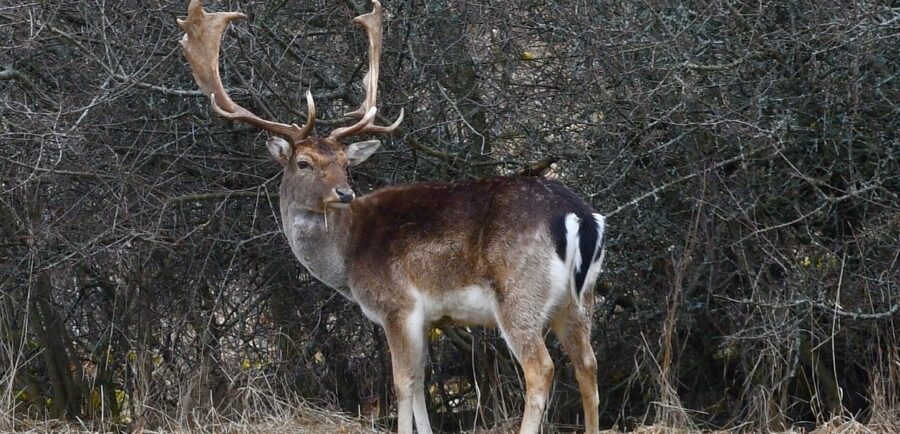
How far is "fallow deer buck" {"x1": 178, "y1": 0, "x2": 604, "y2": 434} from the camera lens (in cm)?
677

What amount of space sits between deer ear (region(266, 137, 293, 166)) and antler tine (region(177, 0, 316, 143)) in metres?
0.05

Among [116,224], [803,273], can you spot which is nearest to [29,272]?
[116,224]

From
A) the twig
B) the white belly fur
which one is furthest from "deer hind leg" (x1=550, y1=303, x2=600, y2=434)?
the twig

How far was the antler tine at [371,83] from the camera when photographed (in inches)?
290

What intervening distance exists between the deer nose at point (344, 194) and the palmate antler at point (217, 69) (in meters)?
0.41

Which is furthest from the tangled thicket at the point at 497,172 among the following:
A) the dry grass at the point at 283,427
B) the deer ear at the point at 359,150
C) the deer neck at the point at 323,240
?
the deer neck at the point at 323,240

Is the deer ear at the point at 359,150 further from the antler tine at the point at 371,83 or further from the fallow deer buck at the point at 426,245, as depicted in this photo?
the antler tine at the point at 371,83

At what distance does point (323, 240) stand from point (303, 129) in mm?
669

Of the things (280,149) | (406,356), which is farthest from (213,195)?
(406,356)

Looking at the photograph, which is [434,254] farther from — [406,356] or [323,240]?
[323,240]

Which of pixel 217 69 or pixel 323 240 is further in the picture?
pixel 323 240

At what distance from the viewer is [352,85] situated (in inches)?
327

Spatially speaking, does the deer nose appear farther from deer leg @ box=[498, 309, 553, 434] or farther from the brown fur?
deer leg @ box=[498, 309, 553, 434]

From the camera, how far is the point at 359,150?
7.58m
